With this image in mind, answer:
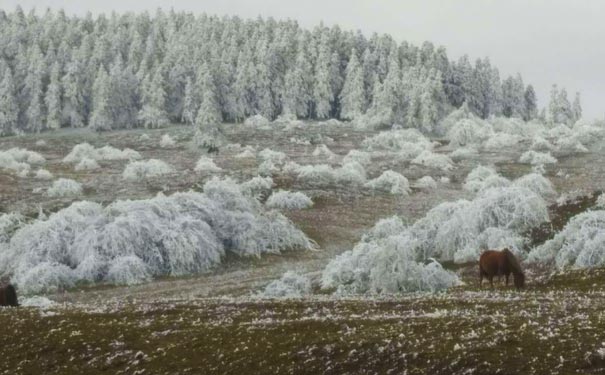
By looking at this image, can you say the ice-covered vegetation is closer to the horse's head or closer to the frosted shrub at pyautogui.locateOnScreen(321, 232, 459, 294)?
the frosted shrub at pyautogui.locateOnScreen(321, 232, 459, 294)

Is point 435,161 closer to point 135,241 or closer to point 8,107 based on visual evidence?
point 135,241

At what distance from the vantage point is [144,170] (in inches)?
3799

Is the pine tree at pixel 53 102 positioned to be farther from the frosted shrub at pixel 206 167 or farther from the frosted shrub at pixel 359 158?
the frosted shrub at pixel 359 158

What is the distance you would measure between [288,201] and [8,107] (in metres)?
102

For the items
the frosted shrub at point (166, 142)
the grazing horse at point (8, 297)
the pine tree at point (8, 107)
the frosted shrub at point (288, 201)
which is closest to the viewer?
the grazing horse at point (8, 297)

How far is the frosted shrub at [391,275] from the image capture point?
3947 cm

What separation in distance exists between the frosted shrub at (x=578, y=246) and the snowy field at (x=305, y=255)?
0.43 feet

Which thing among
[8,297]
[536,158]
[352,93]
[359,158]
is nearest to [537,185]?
[536,158]

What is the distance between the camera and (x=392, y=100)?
162 metres

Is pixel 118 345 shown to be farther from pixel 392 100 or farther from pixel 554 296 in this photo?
pixel 392 100

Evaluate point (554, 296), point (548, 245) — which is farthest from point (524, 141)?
point (554, 296)

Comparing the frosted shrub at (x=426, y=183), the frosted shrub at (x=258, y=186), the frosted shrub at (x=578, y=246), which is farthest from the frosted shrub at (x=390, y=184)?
the frosted shrub at (x=578, y=246)

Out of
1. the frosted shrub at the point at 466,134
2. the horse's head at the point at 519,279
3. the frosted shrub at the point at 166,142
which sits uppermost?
the frosted shrub at the point at 166,142

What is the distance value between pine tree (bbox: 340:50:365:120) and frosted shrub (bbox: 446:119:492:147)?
32678mm
